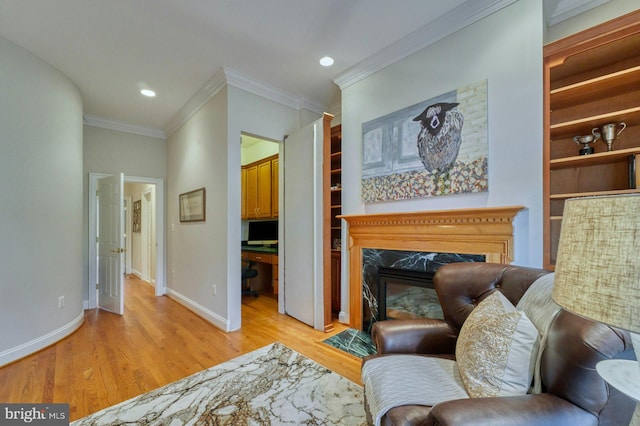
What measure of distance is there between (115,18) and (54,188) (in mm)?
1884

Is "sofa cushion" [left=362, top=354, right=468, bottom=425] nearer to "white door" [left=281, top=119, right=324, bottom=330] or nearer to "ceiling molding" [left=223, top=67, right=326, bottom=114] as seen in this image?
"white door" [left=281, top=119, right=324, bottom=330]

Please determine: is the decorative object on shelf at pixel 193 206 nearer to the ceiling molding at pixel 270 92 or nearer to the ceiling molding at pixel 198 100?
the ceiling molding at pixel 198 100

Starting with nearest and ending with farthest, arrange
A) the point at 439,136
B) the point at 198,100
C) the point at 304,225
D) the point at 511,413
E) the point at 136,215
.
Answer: the point at 511,413, the point at 439,136, the point at 304,225, the point at 198,100, the point at 136,215

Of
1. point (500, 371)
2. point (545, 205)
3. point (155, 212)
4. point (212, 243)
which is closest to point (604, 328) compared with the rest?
point (500, 371)

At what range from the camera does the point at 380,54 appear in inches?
109

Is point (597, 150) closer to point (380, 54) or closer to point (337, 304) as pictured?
point (380, 54)

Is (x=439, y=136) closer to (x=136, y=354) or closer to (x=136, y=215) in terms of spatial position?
(x=136, y=354)

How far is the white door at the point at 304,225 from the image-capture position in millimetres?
3139

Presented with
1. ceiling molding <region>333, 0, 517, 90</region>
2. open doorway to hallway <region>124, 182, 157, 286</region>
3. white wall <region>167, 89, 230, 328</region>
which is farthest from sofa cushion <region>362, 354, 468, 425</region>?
open doorway to hallway <region>124, 182, 157, 286</region>

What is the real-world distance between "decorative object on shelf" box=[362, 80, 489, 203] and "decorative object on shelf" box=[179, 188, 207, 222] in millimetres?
2142

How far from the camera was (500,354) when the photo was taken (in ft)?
3.68

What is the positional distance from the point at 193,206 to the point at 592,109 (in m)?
4.29

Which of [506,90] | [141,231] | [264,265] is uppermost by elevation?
[506,90]

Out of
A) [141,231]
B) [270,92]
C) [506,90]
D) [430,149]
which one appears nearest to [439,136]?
[430,149]
